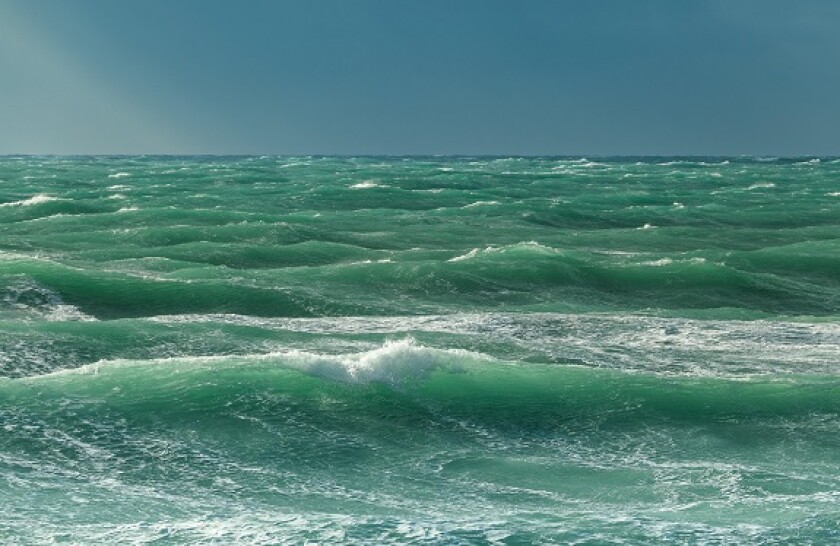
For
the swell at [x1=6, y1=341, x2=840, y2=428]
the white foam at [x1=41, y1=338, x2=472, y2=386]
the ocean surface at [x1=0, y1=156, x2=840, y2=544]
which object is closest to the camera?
the ocean surface at [x1=0, y1=156, x2=840, y2=544]

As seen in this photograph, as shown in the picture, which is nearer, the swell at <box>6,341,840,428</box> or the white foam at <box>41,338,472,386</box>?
the swell at <box>6,341,840,428</box>

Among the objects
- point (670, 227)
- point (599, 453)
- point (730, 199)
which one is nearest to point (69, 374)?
point (599, 453)

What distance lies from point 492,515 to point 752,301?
65.0ft

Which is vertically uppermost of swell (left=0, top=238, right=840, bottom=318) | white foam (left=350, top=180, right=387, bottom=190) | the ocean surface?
white foam (left=350, top=180, right=387, bottom=190)

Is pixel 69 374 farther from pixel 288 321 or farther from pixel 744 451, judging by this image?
pixel 744 451

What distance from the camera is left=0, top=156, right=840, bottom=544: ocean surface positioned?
38.7 ft

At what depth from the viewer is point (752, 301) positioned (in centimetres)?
3000

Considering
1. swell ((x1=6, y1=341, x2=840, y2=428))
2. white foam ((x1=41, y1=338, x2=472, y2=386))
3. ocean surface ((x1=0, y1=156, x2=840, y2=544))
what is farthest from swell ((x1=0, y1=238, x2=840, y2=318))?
swell ((x1=6, y1=341, x2=840, y2=428))

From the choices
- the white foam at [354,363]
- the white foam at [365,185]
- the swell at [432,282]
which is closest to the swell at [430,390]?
the white foam at [354,363]

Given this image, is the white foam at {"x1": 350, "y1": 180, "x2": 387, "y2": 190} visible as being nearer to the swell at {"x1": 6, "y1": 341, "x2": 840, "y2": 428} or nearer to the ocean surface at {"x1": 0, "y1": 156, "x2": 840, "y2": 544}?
the ocean surface at {"x1": 0, "y1": 156, "x2": 840, "y2": 544}

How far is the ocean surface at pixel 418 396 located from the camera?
1180cm

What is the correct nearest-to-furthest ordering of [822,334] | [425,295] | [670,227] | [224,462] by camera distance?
[224,462] < [822,334] < [425,295] < [670,227]

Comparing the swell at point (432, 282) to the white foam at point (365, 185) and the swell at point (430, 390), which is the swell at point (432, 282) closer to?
the swell at point (430, 390)

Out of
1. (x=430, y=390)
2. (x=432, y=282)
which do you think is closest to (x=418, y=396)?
(x=430, y=390)
